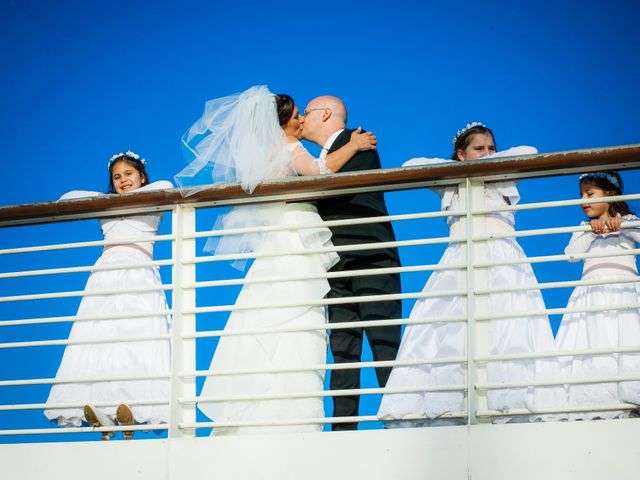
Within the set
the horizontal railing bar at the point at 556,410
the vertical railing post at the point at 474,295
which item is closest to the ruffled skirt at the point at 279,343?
the vertical railing post at the point at 474,295

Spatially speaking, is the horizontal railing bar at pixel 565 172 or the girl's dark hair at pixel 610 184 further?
the girl's dark hair at pixel 610 184

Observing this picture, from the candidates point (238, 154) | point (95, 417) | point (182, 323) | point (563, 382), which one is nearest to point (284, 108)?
point (238, 154)

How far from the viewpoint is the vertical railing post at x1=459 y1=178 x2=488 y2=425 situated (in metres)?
4.23

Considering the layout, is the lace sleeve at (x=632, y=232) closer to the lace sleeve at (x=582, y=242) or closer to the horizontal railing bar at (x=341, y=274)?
the lace sleeve at (x=582, y=242)

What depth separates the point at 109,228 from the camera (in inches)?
228

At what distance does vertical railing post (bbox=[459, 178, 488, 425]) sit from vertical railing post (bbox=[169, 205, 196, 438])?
1.16 m

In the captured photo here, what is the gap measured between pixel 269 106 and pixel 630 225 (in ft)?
6.16

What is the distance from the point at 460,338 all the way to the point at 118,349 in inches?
69.9

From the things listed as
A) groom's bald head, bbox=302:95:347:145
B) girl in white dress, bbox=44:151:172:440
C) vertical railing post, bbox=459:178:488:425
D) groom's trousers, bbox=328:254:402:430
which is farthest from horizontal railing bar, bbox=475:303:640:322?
girl in white dress, bbox=44:151:172:440

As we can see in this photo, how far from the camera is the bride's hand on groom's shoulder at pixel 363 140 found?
521 centimetres

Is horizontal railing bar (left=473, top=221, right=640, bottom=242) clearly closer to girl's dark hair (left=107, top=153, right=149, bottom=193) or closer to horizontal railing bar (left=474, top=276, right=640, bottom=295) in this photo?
horizontal railing bar (left=474, top=276, right=640, bottom=295)

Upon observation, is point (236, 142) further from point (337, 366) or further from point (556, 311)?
point (556, 311)

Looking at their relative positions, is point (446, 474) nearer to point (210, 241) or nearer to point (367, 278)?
point (367, 278)

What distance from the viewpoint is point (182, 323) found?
15.2ft
